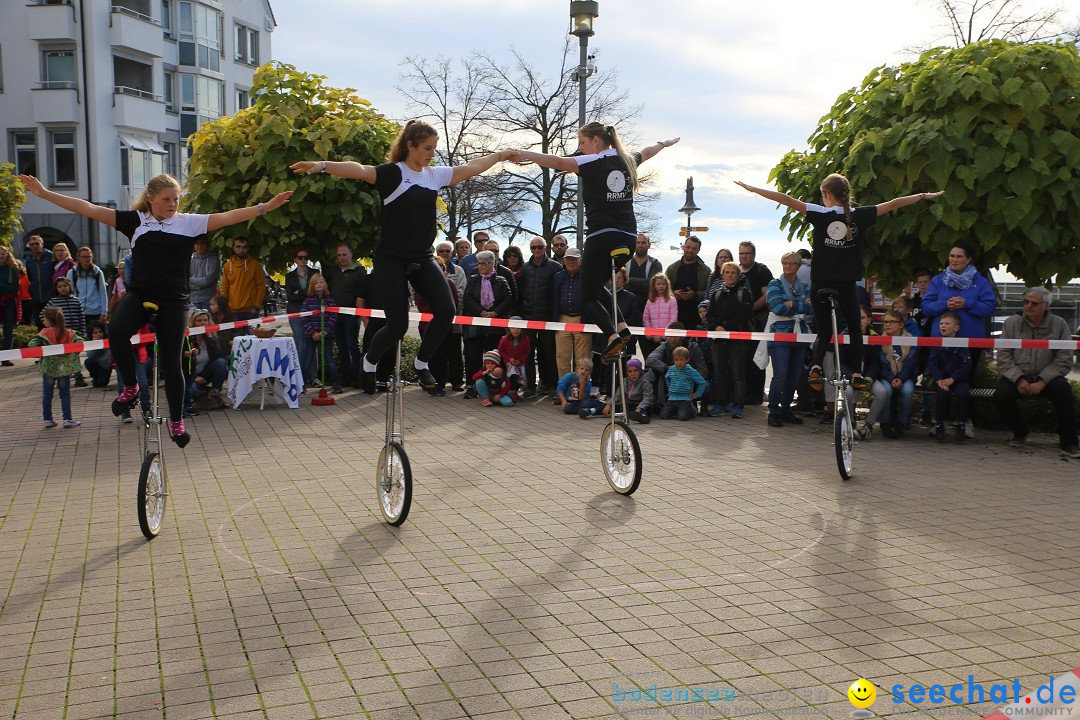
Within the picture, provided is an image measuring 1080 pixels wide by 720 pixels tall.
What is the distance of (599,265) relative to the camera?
26.0 ft

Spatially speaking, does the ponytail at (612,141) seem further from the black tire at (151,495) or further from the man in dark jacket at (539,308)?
the man in dark jacket at (539,308)

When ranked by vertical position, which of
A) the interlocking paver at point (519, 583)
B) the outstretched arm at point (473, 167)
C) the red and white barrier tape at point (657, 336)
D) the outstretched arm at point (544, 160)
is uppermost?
the outstretched arm at point (544, 160)

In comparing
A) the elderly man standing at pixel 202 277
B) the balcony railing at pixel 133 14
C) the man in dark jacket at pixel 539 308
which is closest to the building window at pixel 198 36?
the balcony railing at pixel 133 14

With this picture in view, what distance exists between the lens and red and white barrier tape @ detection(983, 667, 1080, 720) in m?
3.73

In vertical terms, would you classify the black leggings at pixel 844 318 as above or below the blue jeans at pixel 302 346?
above

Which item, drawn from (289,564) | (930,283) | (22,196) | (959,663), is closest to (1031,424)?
(930,283)

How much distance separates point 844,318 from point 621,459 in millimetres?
2385

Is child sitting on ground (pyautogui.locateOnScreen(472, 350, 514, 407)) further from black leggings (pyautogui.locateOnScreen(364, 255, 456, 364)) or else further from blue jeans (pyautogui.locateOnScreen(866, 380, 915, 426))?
black leggings (pyautogui.locateOnScreen(364, 255, 456, 364))

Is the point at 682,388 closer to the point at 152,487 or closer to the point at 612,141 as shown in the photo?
the point at 612,141

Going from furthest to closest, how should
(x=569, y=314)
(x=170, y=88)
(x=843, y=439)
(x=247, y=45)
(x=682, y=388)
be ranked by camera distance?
(x=247, y=45) → (x=170, y=88) → (x=569, y=314) → (x=682, y=388) → (x=843, y=439)

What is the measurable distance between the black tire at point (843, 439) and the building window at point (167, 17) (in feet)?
151

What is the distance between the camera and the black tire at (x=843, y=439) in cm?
848

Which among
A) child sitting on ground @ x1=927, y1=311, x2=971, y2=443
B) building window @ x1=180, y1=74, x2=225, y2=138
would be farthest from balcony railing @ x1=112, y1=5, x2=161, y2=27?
child sitting on ground @ x1=927, y1=311, x2=971, y2=443

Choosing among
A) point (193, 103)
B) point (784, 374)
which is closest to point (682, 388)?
point (784, 374)
